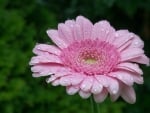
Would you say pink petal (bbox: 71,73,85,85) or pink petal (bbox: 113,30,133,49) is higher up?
pink petal (bbox: 113,30,133,49)

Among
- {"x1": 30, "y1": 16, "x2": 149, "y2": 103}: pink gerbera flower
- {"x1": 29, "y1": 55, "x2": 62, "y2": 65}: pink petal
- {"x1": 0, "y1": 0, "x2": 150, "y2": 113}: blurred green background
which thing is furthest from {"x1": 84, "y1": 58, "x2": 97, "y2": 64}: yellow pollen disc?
{"x1": 0, "y1": 0, "x2": 150, "y2": 113}: blurred green background

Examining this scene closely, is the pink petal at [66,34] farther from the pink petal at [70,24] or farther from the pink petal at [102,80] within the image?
the pink petal at [102,80]

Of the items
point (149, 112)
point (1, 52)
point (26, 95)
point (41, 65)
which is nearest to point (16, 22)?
point (1, 52)

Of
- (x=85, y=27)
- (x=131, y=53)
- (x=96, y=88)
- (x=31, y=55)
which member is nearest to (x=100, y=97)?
(x=96, y=88)

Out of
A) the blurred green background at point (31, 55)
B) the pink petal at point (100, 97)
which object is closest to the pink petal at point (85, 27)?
the pink petal at point (100, 97)

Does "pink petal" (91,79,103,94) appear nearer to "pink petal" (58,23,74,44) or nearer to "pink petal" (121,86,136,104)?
"pink petal" (121,86,136,104)

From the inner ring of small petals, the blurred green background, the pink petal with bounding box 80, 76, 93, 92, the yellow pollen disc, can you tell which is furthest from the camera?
the blurred green background

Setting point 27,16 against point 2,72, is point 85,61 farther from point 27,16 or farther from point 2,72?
point 27,16
